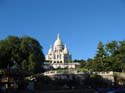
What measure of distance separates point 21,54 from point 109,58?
907 inches

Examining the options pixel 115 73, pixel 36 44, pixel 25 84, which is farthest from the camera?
pixel 36 44

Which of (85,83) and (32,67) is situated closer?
(85,83)

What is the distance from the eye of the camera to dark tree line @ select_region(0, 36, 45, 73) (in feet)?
366

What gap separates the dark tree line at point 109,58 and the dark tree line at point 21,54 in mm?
14438

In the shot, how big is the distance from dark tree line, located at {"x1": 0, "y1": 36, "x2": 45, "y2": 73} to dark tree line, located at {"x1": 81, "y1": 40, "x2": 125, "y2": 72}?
14438 millimetres

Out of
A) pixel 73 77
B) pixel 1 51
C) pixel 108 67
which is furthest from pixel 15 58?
pixel 108 67

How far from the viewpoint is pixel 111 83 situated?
106875 millimetres

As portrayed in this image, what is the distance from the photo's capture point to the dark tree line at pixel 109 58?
370 ft

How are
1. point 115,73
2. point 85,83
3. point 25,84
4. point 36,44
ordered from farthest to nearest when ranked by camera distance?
point 36,44, point 115,73, point 85,83, point 25,84

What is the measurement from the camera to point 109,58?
369 feet

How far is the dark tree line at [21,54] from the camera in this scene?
112m

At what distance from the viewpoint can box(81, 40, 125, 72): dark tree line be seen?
11275 centimetres

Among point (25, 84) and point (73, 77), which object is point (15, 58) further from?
point (25, 84)

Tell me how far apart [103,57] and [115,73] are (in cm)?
613
